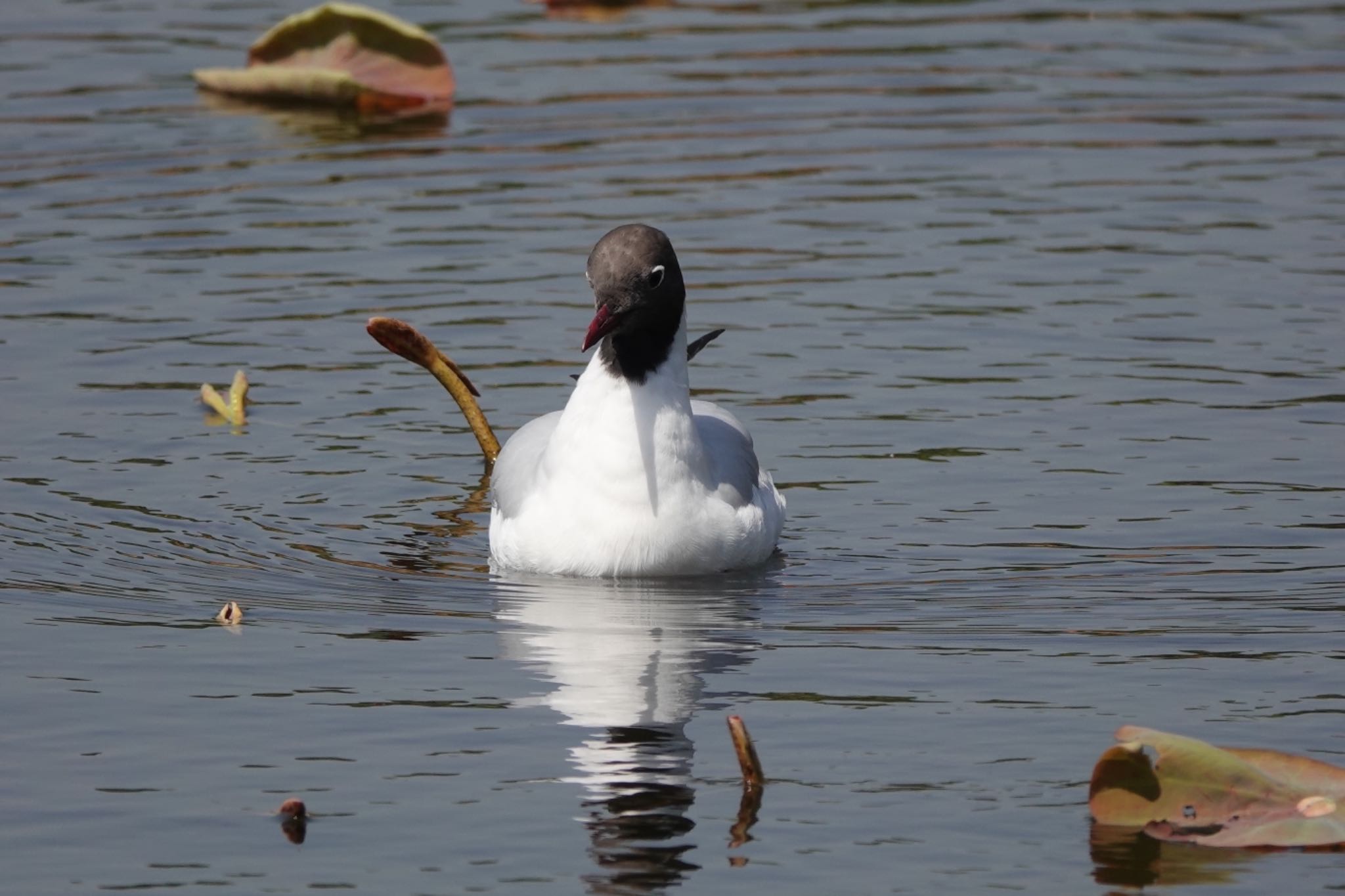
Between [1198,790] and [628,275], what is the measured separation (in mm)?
3129

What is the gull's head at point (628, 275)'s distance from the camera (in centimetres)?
881

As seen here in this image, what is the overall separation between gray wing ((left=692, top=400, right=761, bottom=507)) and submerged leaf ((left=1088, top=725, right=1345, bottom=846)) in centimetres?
300

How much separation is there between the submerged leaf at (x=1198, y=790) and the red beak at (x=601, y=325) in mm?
2687

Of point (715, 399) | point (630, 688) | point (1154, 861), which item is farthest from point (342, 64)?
point (1154, 861)

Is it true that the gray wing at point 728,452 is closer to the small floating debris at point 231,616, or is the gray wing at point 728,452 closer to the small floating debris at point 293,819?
the small floating debris at point 231,616

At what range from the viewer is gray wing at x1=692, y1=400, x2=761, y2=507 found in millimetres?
9484

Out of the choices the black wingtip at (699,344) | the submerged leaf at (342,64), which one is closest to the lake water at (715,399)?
the submerged leaf at (342,64)

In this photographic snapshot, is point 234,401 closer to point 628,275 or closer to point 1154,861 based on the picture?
point 628,275

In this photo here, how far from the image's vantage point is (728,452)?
972 centimetres

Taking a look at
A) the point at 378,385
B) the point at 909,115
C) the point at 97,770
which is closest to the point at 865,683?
the point at 97,770

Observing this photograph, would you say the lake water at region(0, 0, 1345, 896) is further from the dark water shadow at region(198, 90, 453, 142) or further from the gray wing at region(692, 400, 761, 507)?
the gray wing at region(692, 400, 761, 507)

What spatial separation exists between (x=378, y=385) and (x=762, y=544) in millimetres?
3271

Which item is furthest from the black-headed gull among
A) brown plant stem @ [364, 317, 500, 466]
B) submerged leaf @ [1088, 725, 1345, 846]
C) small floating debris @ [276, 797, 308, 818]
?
submerged leaf @ [1088, 725, 1345, 846]

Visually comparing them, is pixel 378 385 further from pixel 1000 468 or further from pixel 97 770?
pixel 97 770
